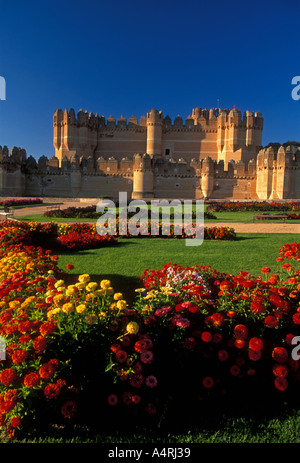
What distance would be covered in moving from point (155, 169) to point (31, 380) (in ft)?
123

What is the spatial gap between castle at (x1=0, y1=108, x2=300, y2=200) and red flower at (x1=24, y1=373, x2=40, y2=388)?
35.1 m

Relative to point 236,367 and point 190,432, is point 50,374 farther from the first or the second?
point 236,367

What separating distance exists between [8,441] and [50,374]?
24.6 inches

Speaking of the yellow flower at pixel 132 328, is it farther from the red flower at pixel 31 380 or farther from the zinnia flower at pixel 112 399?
the red flower at pixel 31 380

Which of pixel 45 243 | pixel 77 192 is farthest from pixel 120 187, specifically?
pixel 45 243

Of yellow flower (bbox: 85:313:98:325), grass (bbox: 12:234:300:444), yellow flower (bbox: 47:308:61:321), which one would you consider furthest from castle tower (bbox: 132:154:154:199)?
yellow flower (bbox: 85:313:98:325)

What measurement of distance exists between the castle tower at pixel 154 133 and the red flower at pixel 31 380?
45.3 m

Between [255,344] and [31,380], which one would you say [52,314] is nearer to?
[31,380]

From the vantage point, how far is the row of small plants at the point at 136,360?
2.89 meters

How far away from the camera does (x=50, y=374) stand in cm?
282

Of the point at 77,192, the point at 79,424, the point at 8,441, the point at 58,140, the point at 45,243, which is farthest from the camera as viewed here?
the point at 58,140

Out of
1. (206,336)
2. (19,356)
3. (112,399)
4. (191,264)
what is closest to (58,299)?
(19,356)

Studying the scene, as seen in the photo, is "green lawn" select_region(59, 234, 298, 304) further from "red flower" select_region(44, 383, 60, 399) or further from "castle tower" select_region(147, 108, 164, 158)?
"castle tower" select_region(147, 108, 164, 158)

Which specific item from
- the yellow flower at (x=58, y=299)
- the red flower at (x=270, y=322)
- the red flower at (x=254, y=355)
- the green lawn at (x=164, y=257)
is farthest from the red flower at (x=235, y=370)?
Answer: the green lawn at (x=164, y=257)
